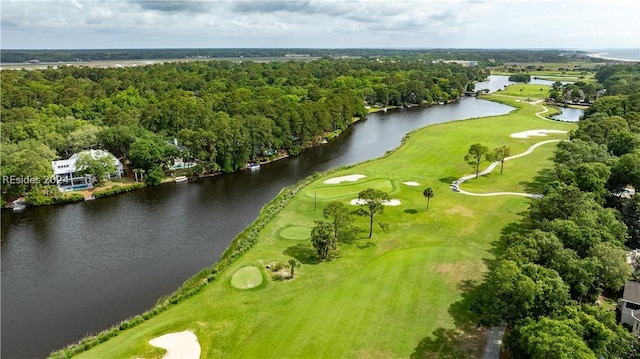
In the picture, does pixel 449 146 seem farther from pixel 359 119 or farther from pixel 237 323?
pixel 237 323

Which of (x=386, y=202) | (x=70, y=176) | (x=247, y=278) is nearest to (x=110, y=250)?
(x=247, y=278)

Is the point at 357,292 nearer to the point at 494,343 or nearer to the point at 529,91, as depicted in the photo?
the point at 494,343

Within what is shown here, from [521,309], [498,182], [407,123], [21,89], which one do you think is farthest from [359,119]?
[521,309]

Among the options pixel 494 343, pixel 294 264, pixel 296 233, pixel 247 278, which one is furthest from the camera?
pixel 296 233

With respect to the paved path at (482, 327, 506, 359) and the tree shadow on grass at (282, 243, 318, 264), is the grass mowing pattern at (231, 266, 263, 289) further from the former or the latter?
the paved path at (482, 327, 506, 359)

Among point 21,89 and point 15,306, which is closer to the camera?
point 15,306

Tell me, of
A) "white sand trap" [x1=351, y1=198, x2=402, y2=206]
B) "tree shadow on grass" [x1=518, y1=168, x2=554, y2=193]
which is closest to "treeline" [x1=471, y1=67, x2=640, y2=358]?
"tree shadow on grass" [x1=518, y1=168, x2=554, y2=193]
